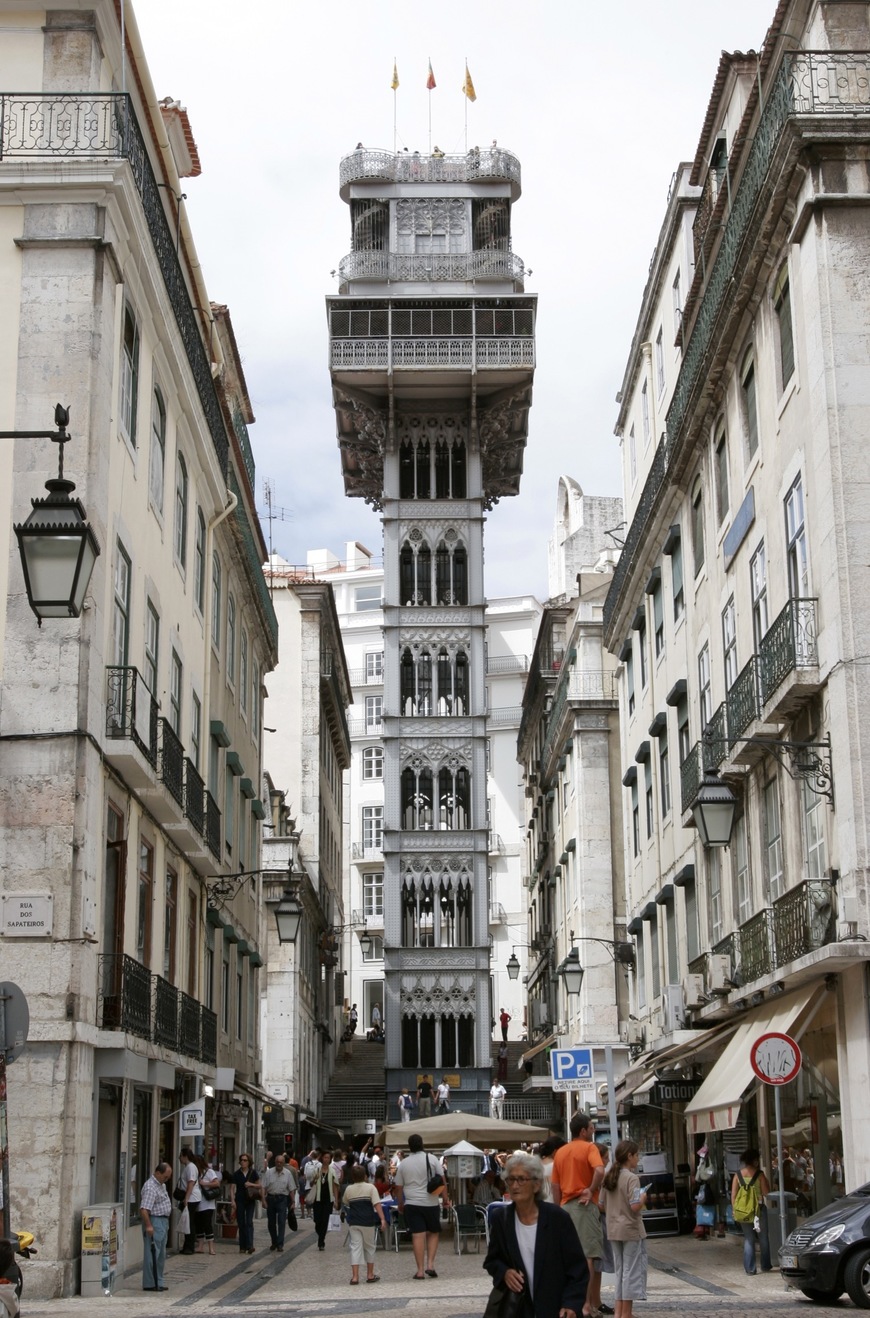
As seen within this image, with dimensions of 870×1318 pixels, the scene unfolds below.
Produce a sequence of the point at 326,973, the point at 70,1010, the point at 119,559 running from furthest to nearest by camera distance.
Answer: the point at 326,973, the point at 119,559, the point at 70,1010

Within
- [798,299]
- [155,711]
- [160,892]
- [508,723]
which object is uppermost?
[508,723]

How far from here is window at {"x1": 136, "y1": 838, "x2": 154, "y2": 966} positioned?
76.1 feet

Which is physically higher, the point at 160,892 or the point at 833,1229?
the point at 160,892

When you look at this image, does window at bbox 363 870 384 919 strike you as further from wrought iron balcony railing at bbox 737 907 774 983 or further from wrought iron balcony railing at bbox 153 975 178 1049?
wrought iron balcony railing at bbox 737 907 774 983

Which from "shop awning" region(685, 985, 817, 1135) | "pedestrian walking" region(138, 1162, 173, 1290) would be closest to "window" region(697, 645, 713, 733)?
"shop awning" region(685, 985, 817, 1135)

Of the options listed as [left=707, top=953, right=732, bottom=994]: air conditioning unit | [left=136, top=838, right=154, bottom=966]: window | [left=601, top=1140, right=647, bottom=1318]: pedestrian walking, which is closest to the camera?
[left=601, top=1140, right=647, bottom=1318]: pedestrian walking

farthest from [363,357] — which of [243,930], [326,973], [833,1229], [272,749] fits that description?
[833,1229]

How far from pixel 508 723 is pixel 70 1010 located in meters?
72.8

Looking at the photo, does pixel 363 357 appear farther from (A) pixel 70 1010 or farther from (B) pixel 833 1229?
(B) pixel 833 1229

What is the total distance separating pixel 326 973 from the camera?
64562mm

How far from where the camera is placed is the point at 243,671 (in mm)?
38406

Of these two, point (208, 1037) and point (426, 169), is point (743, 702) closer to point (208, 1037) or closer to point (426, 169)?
point (208, 1037)

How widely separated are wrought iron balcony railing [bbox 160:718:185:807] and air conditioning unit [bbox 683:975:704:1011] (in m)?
8.03

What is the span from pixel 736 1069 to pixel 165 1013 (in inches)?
297
